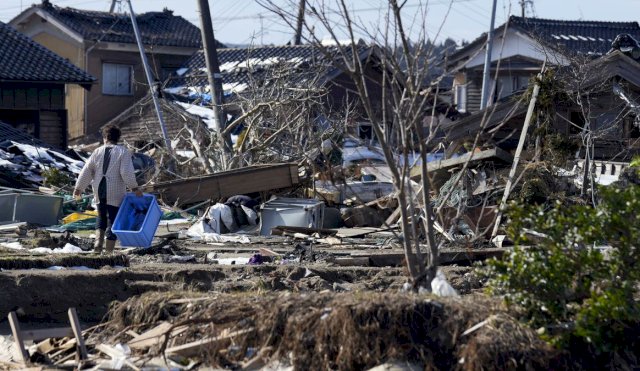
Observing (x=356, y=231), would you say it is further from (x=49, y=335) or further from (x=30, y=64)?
(x=30, y=64)

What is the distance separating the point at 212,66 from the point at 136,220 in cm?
893

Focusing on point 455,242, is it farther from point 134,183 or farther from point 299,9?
point 299,9

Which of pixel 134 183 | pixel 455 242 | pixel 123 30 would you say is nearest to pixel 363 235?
pixel 455 242

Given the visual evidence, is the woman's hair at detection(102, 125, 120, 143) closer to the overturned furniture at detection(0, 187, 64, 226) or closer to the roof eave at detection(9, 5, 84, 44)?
the overturned furniture at detection(0, 187, 64, 226)

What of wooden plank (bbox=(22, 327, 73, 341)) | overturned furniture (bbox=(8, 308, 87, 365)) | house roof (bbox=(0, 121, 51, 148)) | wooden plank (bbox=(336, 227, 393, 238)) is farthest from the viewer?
house roof (bbox=(0, 121, 51, 148))

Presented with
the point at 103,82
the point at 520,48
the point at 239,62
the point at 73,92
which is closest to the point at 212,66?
the point at 239,62

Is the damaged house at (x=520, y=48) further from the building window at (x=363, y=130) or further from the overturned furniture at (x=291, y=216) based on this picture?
the overturned furniture at (x=291, y=216)

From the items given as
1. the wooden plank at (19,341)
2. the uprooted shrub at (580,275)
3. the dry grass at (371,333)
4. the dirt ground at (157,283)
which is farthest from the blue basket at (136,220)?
the uprooted shrub at (580,275)

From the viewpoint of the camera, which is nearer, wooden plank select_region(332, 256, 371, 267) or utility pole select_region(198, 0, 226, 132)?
wooden plank select_region(332, 256, 371, 267)

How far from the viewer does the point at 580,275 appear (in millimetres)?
6289

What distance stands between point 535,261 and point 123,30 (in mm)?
37399

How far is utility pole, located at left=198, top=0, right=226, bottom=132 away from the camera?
770 inches

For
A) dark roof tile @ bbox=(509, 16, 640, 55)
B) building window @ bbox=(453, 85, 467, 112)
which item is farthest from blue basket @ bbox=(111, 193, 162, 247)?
building window @ bbox=(453, 85, 467, 112)

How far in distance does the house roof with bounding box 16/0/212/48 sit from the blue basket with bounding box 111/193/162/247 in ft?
97.7
